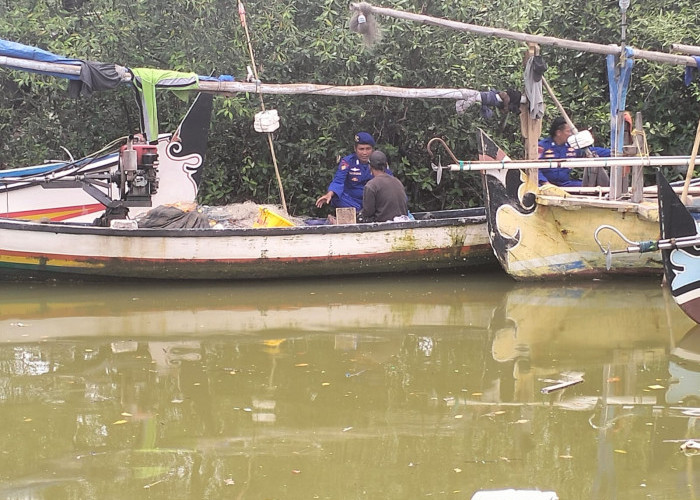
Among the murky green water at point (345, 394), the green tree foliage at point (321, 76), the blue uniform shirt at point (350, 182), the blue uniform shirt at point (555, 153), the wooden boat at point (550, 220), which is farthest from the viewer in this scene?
the green tree foliage at point (321, 76)

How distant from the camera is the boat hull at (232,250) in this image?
369 inches

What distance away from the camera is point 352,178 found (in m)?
10.8

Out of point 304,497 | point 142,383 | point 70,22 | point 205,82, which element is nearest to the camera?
point 304,497

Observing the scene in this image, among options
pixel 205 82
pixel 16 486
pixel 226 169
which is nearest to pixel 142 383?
pixel 16 486

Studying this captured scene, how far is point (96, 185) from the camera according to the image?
10.1 m

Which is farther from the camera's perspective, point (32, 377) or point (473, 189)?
point (473, 189)

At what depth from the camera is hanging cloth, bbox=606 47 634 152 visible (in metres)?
9.09

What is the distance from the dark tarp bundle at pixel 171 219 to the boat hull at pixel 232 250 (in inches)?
10.9

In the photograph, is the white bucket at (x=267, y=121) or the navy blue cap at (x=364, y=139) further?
the navy blue cap at (x=364, y=139)

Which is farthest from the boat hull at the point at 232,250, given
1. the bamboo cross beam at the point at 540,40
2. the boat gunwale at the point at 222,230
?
the bamboo cross beam at the point at 540,40

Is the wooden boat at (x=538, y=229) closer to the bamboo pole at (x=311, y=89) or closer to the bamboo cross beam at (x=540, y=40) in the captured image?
the bamboo pole at (x=311, y=89)

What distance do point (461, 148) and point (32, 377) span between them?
7134 millimetres

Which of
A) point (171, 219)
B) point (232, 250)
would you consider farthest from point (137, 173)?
point (232, 250)

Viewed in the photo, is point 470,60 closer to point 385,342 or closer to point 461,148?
point 461,148
